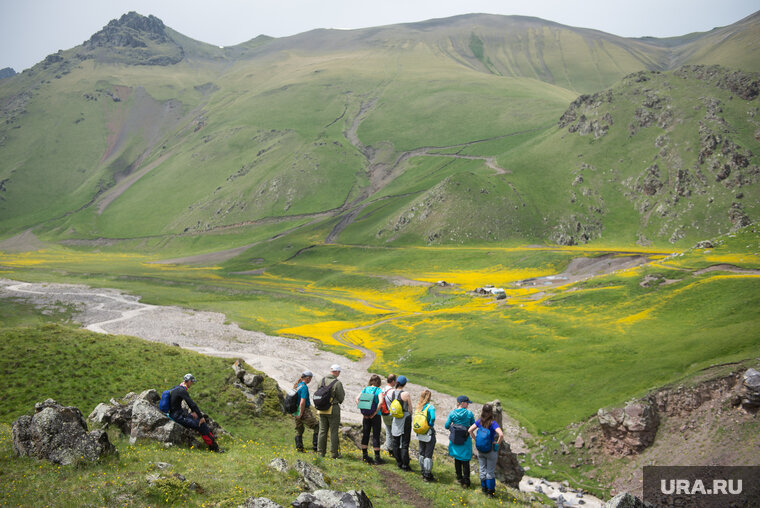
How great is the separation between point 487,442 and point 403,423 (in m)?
4.21

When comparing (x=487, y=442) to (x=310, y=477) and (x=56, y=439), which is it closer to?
(x=310, y=477)

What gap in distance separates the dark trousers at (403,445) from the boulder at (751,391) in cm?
2464

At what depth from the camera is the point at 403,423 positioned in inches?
835

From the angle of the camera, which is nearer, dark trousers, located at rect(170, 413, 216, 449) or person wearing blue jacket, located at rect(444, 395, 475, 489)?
person wearing blue jacket, located at rect(444, 395, 475, 489)

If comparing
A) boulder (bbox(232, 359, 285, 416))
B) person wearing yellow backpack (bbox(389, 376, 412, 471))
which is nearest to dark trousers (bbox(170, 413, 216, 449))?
person wearing yellow backpack (bbox(389, 376, 412, 471))

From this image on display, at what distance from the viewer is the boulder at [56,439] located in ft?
51.6

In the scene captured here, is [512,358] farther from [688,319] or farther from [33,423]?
[33,423]

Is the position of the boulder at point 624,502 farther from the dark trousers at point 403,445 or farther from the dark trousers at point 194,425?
the dark trousers at point 194,425

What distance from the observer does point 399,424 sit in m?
21.2

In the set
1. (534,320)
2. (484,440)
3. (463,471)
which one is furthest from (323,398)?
(534,320)

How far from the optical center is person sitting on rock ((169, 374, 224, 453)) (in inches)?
816

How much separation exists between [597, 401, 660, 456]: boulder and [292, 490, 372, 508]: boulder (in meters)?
26.6

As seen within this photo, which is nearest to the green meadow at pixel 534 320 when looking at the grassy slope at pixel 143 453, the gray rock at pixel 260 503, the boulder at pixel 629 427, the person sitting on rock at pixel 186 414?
the boulder at pixel 629 427

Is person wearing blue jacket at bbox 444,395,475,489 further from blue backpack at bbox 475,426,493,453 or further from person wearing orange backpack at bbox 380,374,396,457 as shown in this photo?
person wearing orange backpack at bbox 380,374,396,457
